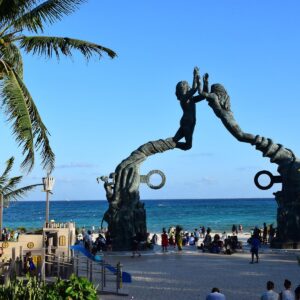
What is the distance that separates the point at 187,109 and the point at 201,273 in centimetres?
1255

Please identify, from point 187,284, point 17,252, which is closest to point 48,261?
Answer: point 17,252

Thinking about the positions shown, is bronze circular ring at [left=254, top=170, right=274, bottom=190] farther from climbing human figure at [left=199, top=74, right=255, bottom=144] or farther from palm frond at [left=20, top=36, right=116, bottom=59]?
palm frond at [left=20, top=36, right=116, bottom=59]

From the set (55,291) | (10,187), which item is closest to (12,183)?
(10,187)

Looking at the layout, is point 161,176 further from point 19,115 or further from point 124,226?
point 19,115

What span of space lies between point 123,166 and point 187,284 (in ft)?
44.4

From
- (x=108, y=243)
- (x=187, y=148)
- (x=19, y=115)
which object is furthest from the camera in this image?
(x=187, y=148)

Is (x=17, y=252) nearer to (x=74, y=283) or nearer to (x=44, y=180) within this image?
(x=44, y=180)

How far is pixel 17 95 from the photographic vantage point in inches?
510

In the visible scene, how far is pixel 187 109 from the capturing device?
32219mm

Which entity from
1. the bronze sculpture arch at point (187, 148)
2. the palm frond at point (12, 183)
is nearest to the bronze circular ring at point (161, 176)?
the bronze sculpture arch at point (187, 148)

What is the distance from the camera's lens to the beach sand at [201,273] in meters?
17.1

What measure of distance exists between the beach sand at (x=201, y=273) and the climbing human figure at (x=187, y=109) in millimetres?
6199

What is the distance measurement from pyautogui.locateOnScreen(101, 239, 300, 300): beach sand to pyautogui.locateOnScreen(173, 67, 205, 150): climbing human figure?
620cm

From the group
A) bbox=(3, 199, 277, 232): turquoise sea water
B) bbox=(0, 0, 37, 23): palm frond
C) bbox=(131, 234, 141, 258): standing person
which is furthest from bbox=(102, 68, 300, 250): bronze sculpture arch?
bbox=(3, 199, 277, 232): turquoise sea water
